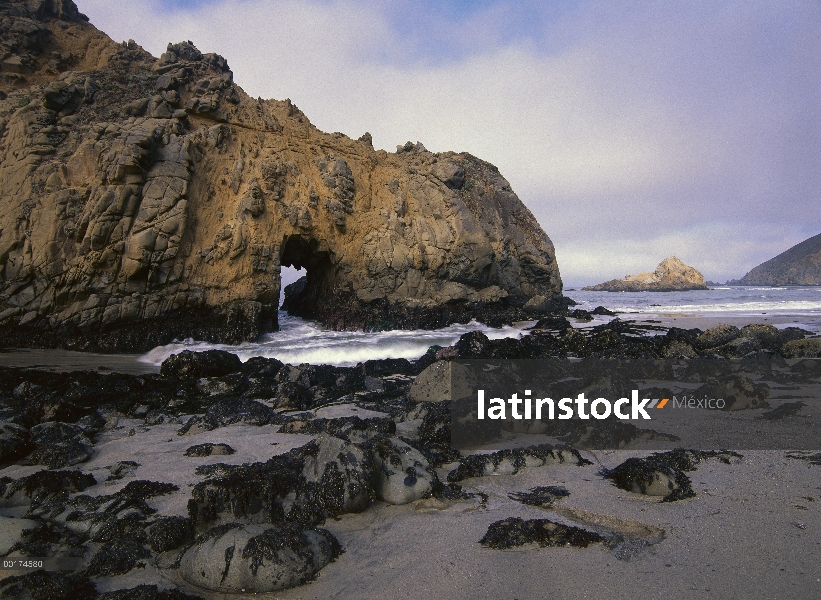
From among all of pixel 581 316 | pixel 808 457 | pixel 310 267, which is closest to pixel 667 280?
pixel 581 316

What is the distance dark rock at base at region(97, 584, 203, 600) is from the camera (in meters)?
2.35

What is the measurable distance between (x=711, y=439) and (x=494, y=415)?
218 cm

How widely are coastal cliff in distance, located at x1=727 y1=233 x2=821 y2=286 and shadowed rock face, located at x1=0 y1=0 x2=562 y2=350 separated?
99.3 metres

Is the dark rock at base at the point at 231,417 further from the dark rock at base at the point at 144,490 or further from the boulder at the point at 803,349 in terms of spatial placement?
the boulder at the point at 803,349

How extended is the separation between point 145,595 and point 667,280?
8056 cm

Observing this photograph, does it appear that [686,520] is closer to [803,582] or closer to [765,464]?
[803,582]

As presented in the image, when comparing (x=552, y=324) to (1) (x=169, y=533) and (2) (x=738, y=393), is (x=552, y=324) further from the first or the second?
(1) (x=169, y=533)

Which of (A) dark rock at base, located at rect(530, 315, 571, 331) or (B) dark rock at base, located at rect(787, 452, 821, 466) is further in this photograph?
(A) dark rock at base, located at rect(530, 315, 571, 331)

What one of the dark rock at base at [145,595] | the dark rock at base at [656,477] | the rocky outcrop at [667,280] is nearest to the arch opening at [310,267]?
the dark rock at base at [656,477]

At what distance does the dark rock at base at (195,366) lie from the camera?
9.72m

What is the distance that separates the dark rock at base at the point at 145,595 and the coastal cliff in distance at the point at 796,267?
11497cm

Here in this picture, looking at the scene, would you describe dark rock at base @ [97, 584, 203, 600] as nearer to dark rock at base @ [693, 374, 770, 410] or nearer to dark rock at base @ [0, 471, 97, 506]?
dark rock at base @ [0, 471, 97, 506]

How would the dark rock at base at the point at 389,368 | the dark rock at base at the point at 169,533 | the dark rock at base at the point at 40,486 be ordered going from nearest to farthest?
the dark rock at base at the point at 169,533 → the dark rock at base at the point at 40,486 → the dark rock at base at the point at 389,368

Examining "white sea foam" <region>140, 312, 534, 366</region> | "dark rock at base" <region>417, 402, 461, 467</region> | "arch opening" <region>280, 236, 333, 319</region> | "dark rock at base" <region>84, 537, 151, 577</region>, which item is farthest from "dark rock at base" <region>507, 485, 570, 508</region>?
"arch opening" <region>280, 236, 333, 319</region>
